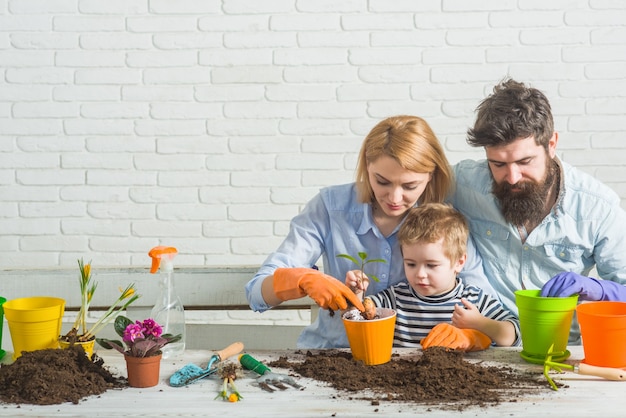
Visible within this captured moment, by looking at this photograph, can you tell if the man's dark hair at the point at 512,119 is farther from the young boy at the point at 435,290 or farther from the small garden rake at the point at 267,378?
the small garden rake at the point at 267,378

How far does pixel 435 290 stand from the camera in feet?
6.93

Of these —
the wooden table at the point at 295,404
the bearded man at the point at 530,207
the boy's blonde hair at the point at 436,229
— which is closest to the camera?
the wooden table at the point at 295,404

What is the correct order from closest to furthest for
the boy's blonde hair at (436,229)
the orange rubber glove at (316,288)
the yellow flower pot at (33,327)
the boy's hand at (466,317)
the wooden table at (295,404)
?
the wooden table at (295,404), the yellow flower pot at (33,327), the orange rubber glove at (316,288), the boy's hand at (466,317), the boy's blonde hair at (436,229)

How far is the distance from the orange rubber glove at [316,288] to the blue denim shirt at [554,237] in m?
0.63

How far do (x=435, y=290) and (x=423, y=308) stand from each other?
7 cm

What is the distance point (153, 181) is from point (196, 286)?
128cm

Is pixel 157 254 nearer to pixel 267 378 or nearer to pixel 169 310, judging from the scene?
pixel 169 310

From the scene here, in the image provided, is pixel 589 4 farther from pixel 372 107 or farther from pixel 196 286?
pixel 196 286

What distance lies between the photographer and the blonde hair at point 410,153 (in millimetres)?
2090

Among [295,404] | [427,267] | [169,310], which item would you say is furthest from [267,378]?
[427,267]

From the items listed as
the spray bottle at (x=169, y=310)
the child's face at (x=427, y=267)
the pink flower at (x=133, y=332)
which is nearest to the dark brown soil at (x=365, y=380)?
the pink flower at (x=133, y=332)

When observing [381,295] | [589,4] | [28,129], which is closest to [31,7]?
[28,129]

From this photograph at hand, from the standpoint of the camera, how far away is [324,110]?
11.5 feet

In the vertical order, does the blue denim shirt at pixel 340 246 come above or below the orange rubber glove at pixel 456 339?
above
